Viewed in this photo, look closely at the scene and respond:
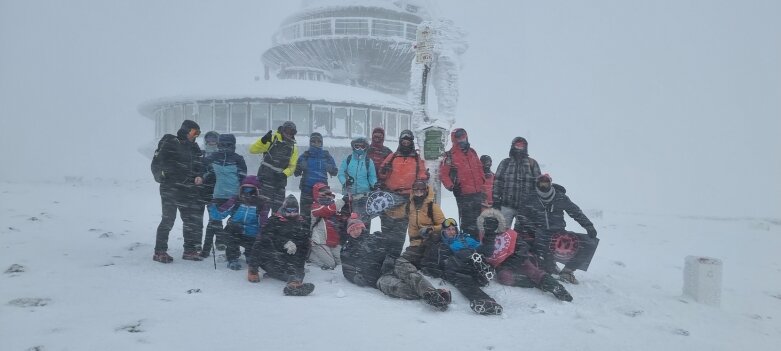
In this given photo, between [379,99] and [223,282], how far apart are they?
1917 centimetres

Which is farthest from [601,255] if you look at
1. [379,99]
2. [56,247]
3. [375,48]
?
[375,48]

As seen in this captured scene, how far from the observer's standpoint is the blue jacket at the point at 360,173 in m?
7.39

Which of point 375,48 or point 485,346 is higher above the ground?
point 375,48

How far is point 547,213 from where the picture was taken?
7.22 meters

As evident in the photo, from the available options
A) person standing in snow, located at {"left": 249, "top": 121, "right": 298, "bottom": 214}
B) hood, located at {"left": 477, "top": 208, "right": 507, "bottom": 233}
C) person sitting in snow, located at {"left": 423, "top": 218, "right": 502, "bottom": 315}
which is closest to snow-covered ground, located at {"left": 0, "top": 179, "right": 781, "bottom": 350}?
person sitting in snow, located at {"left": 423, "top": 218, "right": 502, "bottom": 315}

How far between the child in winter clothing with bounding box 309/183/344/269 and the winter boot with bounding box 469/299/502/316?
95.1 inches

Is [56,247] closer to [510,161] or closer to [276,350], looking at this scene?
[276,350]

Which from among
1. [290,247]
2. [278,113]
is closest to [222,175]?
[290,247]

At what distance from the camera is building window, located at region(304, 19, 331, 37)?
27.7 metres

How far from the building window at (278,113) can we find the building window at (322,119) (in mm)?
1485

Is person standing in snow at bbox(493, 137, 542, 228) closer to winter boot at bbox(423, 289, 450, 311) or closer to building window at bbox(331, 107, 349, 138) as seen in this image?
winter boot at bbox(423, 289, 450, 311)

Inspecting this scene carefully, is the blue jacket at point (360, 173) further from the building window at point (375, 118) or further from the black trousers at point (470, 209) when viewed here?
the building window at point (375, 118)

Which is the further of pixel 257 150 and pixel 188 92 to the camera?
pixel 188 92

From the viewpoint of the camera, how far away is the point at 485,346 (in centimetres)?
441
